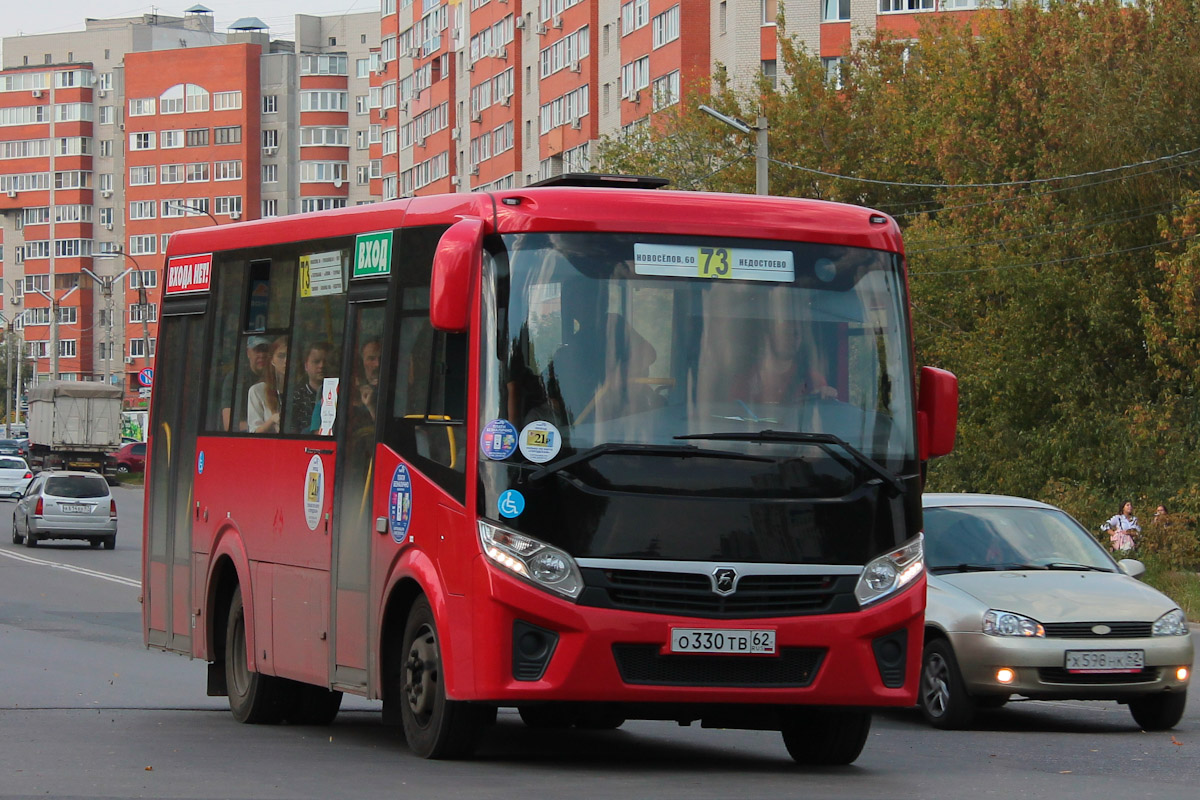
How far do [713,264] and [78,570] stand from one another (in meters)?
27.5

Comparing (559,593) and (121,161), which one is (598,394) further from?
(121,161)

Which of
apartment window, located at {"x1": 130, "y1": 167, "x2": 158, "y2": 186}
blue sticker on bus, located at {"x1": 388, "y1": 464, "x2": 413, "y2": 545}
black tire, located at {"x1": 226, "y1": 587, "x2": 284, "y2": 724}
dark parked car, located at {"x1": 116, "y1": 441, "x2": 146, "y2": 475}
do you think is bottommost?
dark parked car, located at {"x1": 116, "y1": 441, "x2": 146, "y2": 475}

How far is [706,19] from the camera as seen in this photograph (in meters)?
75.9

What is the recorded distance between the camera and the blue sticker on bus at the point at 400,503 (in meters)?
10.5

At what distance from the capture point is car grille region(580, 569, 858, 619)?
32.1 ft

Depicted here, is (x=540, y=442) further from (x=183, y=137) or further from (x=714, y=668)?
(x=183, y=137)

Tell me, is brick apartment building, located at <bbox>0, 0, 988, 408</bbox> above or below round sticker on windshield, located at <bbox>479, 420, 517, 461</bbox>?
above

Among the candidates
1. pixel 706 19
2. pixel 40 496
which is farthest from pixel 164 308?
pixel 706 19

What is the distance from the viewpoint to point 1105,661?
1349cm

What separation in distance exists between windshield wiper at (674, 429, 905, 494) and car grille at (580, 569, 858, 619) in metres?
0.52

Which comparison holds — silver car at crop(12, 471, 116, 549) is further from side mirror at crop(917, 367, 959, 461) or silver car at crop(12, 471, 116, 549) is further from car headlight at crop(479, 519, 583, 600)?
car headlight at crop(479, 519, 583, 600)

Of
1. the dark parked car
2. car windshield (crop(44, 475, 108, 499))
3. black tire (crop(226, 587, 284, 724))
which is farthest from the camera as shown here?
the dark parked car

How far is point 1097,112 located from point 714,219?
28.7 meters

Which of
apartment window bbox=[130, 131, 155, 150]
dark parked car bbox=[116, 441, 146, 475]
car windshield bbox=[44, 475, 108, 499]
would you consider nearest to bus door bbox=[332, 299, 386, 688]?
car windshield bbox=[44, 475, 108, 499]
